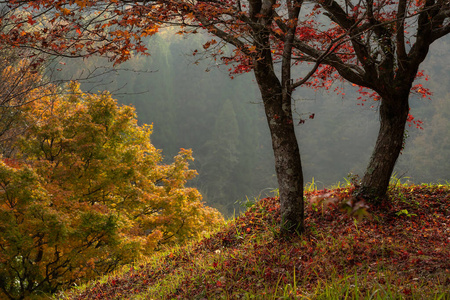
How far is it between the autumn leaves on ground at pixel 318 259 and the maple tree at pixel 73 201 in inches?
54.3

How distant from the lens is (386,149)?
5.32 meters

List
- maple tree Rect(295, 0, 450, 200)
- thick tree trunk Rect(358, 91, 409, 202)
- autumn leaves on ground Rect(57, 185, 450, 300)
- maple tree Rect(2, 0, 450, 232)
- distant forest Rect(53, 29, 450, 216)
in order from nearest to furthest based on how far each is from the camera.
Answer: autumn leaves on ground Rect(57, 185, 450, 300) < maple tree Rect(2, 0, 450, 232) < maple tree Rect(295, 0, 450, 200) < thick tree trunk Rect(358, 91, 409, 202) < distant forest Rect(53, 29, 450, 216)

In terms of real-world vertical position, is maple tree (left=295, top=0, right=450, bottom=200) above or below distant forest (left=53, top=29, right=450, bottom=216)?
below

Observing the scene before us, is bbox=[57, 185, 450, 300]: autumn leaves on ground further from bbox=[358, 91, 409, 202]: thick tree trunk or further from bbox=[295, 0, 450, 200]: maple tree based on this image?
bbox=[295, 0, 450, 200]: maple tree

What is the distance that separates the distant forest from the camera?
56656mm

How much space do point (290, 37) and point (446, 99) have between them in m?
64.5

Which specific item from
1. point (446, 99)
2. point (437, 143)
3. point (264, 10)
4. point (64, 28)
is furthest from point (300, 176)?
point (446, 99)

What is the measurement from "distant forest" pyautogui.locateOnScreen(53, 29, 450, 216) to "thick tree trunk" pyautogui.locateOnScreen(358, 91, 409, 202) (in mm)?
48789

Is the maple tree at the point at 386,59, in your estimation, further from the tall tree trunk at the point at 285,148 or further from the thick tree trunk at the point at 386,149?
the tall tree trunk at the point at 285,148

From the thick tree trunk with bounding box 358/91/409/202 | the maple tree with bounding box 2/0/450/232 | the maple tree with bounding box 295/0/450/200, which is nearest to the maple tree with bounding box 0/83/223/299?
the maple tree with bounding box 2/0/450/232

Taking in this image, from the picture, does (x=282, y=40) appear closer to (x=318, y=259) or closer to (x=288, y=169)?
(x=288, y=169)

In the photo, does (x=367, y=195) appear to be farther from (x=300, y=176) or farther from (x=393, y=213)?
(x=300, y=176)

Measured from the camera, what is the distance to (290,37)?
446cm

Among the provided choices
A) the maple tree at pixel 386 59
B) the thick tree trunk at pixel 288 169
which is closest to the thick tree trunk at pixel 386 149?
the maple tree at pixel 386 59
